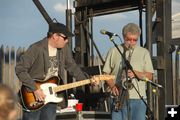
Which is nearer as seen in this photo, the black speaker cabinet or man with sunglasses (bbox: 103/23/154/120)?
man with sunglasses (bbox: 103/23/154/120)

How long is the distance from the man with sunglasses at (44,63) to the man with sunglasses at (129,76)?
22.9 inches

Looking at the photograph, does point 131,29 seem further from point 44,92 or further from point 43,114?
point 43,114

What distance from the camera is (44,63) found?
527 cm

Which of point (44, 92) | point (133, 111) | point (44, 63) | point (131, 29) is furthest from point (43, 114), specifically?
point (131, 29)

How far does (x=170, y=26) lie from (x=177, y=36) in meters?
0.25

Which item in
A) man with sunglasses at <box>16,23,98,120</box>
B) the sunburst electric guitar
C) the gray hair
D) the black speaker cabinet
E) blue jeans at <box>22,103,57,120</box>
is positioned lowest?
the black speaker cabinet

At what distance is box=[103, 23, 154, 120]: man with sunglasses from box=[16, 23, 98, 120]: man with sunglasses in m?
0.58

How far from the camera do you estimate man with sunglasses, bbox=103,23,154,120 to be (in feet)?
16.8

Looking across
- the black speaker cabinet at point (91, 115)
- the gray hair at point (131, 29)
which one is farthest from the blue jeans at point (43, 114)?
the gray hair at point (131, 29)

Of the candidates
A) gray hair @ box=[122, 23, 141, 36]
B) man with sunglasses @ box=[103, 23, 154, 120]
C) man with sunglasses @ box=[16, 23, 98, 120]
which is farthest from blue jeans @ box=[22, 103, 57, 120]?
gray hair @ box=[122, 23, 141, 36]

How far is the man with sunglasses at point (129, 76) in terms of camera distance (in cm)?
512

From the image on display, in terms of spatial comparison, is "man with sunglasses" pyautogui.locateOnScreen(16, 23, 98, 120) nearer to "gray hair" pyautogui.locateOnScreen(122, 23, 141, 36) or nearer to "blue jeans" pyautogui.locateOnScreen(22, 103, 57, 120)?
"blue jeans" pyautogui.locateOnScreen(22, 103, 57, 120)

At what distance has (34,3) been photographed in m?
6.90

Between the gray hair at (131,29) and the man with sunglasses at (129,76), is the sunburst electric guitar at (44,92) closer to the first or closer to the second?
the man with sunglasses at (129,76)
